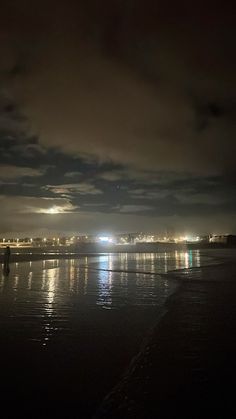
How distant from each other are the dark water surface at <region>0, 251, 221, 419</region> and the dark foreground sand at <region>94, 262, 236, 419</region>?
0.42 metres

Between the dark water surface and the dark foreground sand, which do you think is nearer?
the dark foreground sand

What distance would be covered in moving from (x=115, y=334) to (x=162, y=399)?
16.3ft

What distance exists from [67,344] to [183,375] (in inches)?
147

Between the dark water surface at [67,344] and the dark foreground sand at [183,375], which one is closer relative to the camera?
the dark foreground sand at [183,375]

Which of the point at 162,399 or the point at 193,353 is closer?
the point at 162,399

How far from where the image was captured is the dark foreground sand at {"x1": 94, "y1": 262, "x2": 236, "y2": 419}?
22.5 ft

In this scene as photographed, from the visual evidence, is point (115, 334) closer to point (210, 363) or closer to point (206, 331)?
point (206, 331)

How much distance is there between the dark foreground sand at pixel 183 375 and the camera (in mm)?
6844

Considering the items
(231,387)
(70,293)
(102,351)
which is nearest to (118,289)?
(70,293)

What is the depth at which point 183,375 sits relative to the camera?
841 cm

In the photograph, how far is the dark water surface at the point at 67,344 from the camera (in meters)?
7.41

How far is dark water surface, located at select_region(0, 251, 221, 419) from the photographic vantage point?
292 inches

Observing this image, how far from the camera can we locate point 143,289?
23078mm

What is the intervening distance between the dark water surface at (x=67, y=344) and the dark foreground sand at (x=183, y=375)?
1.37 ft
